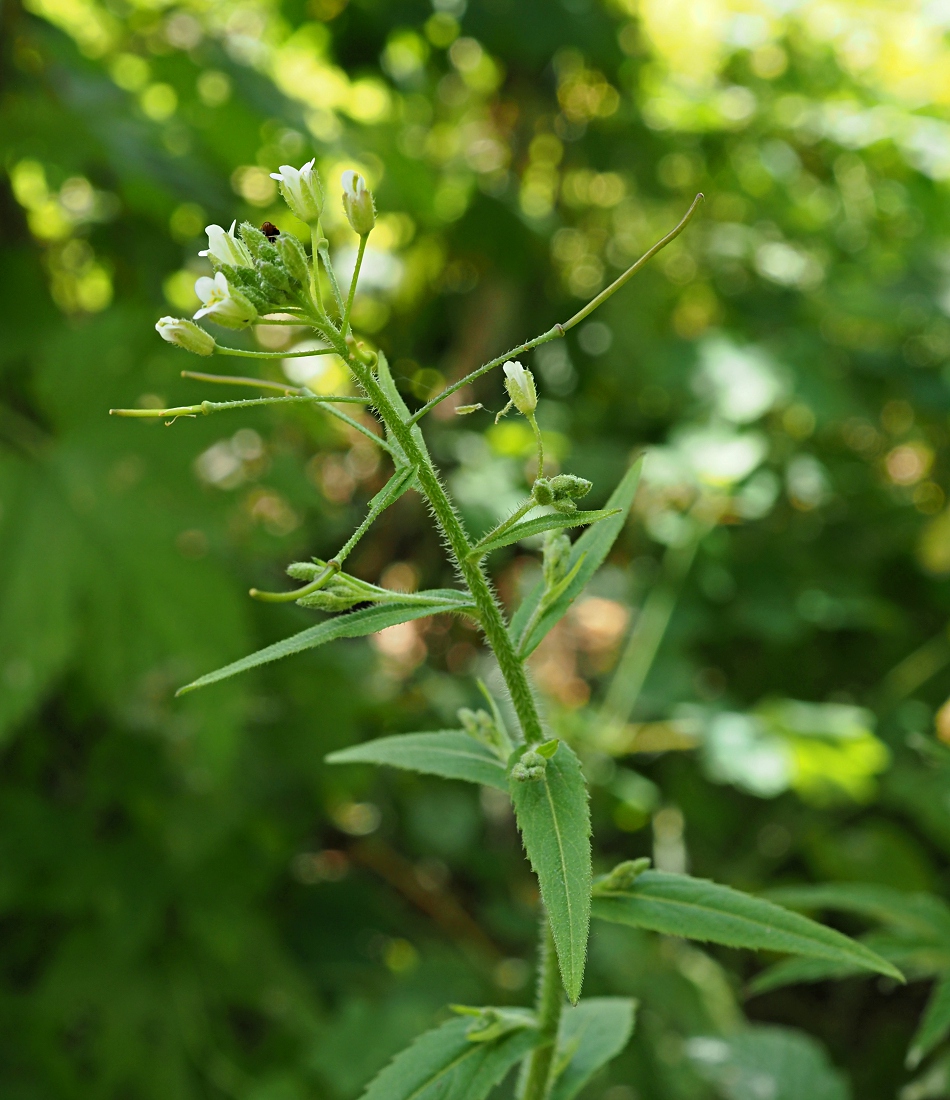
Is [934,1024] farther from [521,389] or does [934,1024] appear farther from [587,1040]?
[521,389]

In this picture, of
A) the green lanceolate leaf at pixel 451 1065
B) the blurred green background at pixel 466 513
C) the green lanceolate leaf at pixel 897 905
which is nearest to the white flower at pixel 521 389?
the green lanceolate leaf at pixel 451 1065

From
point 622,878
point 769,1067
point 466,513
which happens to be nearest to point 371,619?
point 622,878

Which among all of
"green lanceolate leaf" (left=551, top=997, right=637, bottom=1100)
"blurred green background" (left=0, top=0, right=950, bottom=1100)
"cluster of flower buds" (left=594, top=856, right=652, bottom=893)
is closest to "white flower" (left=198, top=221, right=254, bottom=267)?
"cluster of flower buds" (left=594, top=856, right=652, bottom=893)

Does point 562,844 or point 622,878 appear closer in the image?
point 562,844

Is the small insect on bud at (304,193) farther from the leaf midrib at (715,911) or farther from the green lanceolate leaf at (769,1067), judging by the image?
the green lanceolate leaf at (769,1067)

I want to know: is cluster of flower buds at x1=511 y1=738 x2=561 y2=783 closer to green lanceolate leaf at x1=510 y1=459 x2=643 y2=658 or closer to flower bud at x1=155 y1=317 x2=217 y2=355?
green lanceolate leaf at x1=510 y1=459 x2=643 y2=658

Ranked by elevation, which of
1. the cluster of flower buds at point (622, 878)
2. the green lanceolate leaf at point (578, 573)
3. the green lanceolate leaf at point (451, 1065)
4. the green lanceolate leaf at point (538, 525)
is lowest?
the green lanceolate leaf at point (451, 1065)
